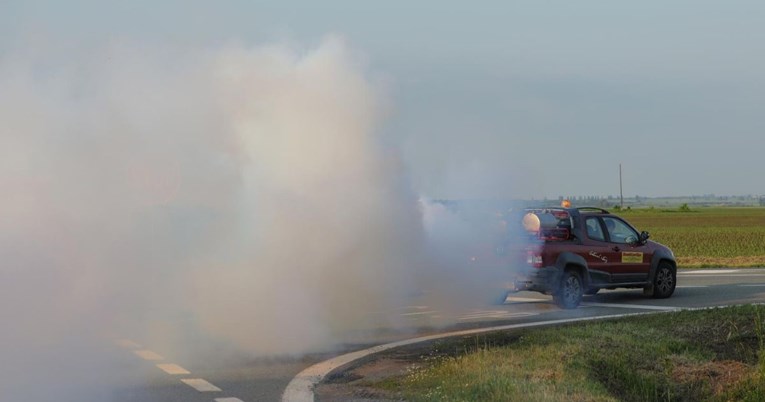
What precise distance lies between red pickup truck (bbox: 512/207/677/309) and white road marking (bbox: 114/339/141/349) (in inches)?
268

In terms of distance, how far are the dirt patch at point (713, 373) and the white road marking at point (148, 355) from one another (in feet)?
18.3

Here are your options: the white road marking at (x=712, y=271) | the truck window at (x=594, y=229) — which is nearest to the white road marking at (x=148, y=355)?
the truck window at (x=594, y=229)

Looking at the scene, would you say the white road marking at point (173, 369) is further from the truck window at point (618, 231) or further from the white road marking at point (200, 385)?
the truck window at point (618, 231)

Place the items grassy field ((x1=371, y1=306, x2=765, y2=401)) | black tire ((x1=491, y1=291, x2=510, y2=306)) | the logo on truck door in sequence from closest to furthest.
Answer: grassy field ((x1=371, y1=306, x2=765, y2=401)) < black tire ((x1=491, y1=291, x2=510, y2=306)) < the logo on truck door

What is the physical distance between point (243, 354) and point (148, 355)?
3.53ft

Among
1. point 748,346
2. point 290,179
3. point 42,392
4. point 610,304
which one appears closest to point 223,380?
point 42,392

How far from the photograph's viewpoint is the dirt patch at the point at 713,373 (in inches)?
371

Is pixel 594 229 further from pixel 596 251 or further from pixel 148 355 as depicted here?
pixel 148 355

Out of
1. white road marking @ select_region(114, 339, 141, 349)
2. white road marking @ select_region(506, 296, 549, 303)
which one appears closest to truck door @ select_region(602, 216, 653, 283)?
white road marking @ select_region(506, 296, 549, 303)

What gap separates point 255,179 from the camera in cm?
1363

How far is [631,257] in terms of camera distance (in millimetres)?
18656

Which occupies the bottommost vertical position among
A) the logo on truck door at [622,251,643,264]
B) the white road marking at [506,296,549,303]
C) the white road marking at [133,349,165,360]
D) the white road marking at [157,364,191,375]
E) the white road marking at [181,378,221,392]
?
the white road marking at [506,296,549,303]

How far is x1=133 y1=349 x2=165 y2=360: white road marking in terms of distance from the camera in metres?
11.4

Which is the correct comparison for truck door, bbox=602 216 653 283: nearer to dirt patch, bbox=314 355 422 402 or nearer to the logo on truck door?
the logo on truck door
